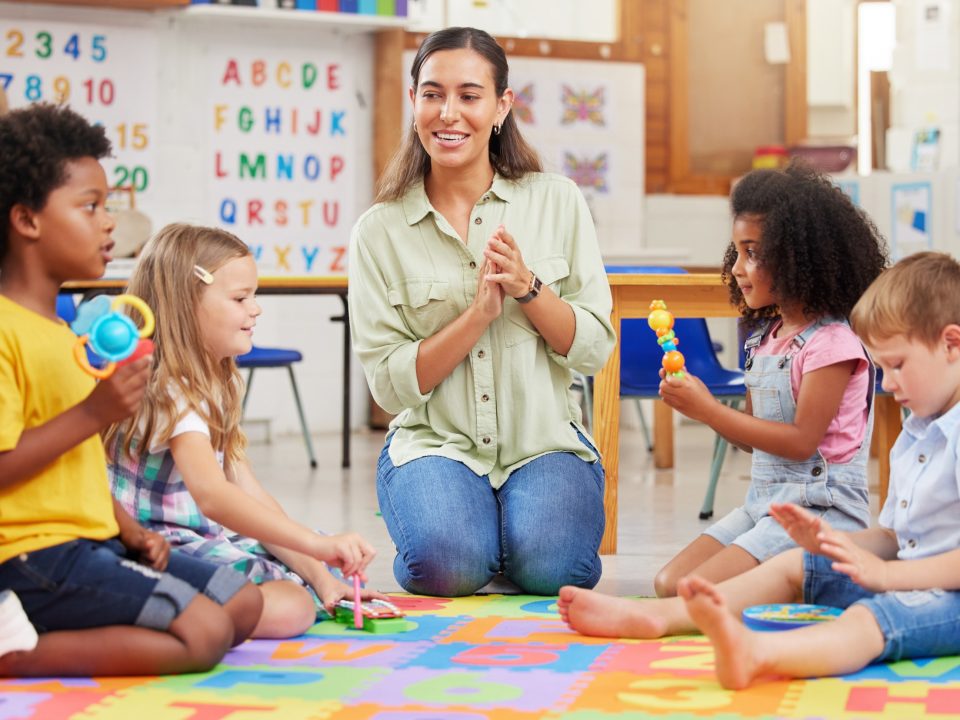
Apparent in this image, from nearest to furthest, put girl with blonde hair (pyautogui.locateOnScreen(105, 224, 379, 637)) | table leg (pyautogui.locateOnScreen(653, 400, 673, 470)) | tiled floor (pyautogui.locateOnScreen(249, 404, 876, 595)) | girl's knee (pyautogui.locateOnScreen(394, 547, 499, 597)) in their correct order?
girl with blonde hair (pyautogui.locateOnScreen(105, 224, 379, 637)) → girl's knee (pyautogui.locateOnScreen(394, 547, 499, 597)) → tiled floor (pyautogui.locateOnScreen(249, 404, 876, 595)) → table leg (pyautogui.locateOnScreen(653, 400, 673, 470))

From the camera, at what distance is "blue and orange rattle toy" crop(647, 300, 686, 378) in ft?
7.94

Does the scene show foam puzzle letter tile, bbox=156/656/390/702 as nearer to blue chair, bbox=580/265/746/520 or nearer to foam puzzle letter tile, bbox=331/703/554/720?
foam puzzle letter tile, bbox=331/703/554/720

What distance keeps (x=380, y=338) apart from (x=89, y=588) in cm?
96

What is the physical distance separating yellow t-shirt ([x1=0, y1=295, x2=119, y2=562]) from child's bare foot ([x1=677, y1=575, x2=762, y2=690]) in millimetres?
804

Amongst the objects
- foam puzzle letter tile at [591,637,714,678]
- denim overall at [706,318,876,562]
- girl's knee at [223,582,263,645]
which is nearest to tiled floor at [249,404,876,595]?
denim overall at [706,318,876,562]

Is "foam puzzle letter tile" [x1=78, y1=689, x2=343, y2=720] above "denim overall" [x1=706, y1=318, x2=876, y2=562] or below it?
below

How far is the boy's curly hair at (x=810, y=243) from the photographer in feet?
8.17

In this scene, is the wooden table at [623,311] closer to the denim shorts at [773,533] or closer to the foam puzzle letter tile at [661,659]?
the denim shorts at [773,533]

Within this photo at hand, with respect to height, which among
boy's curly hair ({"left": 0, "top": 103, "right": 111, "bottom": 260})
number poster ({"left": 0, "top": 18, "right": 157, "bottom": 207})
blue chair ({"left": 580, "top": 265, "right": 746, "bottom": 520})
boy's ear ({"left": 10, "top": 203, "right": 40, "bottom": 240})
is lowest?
blue chair ({"left": 580, "top": 265, "right": 746, "bottom": 520})

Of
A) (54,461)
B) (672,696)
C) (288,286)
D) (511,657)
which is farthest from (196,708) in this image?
(288,286)

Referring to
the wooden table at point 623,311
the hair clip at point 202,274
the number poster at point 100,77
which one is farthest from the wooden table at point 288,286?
the hair clip at point 202,274

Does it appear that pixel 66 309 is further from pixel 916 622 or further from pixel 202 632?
pixel 916 622

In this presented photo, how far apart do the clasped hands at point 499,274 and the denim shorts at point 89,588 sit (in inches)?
33.0

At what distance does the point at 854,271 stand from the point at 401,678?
115 centimetres
